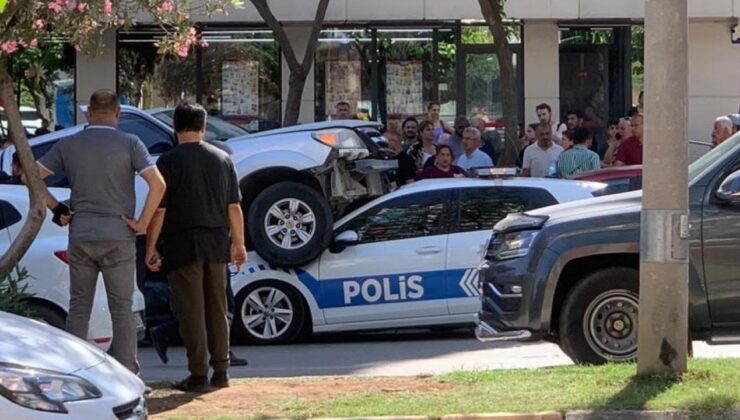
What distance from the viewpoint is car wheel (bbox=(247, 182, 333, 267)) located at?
12297 mm

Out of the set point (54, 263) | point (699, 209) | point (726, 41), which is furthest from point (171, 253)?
point (726, 41)

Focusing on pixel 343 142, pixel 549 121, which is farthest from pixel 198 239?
pixel 549 121

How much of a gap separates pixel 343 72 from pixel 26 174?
45.8 ft

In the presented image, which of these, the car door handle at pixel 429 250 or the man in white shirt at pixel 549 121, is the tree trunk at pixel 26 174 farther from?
the man in white shirt at pixel 549 121

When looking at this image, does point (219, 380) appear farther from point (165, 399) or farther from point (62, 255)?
point (62, 255)

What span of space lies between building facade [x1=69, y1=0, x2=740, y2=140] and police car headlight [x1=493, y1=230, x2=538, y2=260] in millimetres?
11886

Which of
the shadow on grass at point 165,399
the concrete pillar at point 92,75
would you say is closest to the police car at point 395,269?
the shadow on grass at point 165,399

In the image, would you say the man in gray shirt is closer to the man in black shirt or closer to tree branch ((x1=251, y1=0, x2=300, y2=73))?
the man in black shirt

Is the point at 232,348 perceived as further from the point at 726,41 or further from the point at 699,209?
the point at 726,41

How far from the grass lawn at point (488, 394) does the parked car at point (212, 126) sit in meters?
5.87

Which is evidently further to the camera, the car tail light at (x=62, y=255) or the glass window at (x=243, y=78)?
the glass window at (x=243, y=78)

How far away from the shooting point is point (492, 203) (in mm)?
12477

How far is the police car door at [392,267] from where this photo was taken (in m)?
12.2

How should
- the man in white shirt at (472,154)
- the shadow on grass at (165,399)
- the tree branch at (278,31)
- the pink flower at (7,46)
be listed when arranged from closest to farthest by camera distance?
the shadow on grass at (165,399) → the pink flower at (7,46) → the man in white shirt at (472,154) → the tree branch at (278,31)
